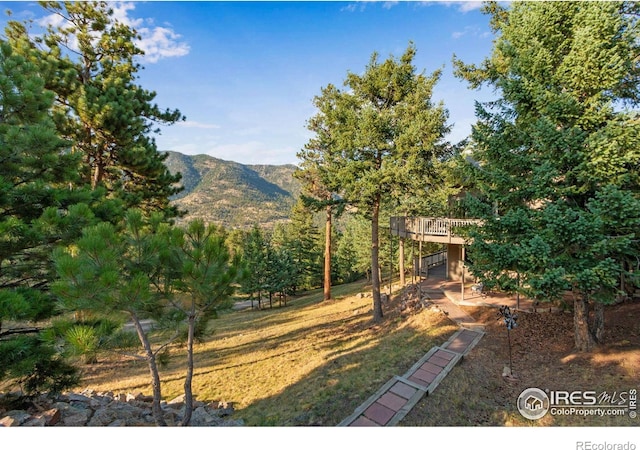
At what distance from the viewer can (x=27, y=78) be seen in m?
5.11

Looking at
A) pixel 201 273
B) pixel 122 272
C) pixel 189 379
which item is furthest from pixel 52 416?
pixel 201 273

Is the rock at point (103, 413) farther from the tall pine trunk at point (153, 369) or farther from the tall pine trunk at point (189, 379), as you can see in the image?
the tall pine trunk at point (153, 369)

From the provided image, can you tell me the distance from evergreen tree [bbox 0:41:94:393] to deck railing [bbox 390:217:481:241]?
444 inches

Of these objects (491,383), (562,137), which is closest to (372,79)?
(562,137)

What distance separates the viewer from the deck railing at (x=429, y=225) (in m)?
11.2

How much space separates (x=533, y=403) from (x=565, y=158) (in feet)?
17.5

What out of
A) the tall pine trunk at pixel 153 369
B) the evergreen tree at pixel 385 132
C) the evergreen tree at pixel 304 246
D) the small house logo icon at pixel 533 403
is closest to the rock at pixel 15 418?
the tall pine trunk at pixel 153 369

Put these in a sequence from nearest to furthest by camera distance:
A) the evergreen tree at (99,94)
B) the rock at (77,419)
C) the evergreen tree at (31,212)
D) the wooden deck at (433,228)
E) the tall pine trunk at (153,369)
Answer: the evergreen tree at (31,212) → the tall pine trunk at (153,369) → the rock at (77,419) → the evergreen tree at (99,94) → the wooden deck at (433,228)

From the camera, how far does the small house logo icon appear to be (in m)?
5.30

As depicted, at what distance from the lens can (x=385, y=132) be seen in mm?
10109

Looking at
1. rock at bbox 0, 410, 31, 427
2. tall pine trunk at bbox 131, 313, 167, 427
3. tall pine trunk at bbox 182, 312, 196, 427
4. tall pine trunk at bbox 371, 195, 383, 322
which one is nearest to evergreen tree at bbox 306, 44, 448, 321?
tall pine trunk at bbox 371, 195, 383, 322

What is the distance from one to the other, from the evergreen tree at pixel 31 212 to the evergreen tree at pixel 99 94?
4.37 m

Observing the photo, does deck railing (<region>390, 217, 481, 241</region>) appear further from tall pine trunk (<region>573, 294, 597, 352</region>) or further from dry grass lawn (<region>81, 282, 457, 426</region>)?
tall pine trunk (<region>573, 294, 597, 352</region>)

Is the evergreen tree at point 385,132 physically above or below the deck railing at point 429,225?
above
